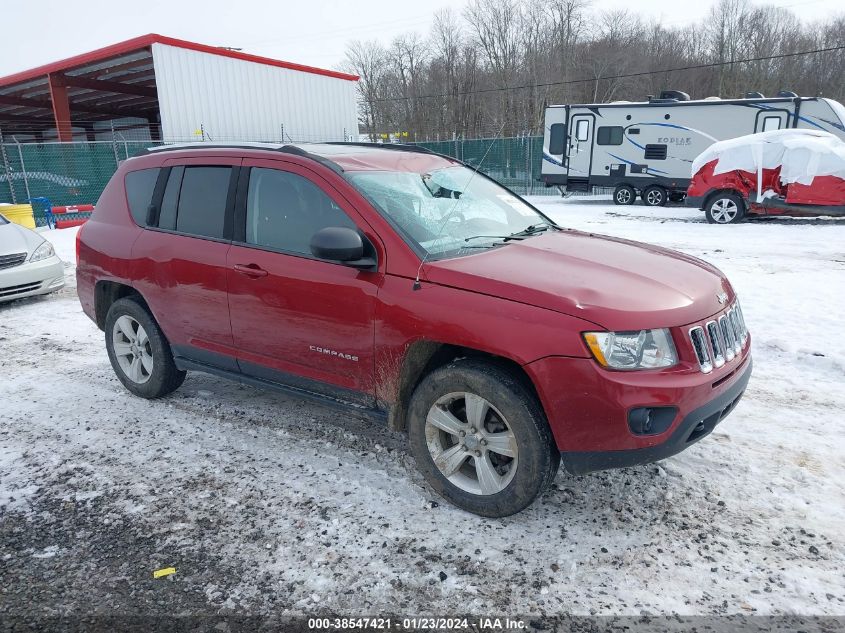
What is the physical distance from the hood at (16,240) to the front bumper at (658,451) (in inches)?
316

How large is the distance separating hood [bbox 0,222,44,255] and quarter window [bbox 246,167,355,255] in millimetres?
5871

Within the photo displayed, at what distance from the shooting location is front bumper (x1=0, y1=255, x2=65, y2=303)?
25.2ft

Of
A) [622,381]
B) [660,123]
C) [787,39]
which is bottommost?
[622,381]

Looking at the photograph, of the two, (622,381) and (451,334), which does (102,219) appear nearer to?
(451,334)

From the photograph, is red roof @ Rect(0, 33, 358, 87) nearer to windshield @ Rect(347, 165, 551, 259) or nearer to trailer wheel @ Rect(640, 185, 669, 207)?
trailer wheel @ Rect(640, 185, 669, 207)

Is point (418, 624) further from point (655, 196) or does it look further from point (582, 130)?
point (582, 130)

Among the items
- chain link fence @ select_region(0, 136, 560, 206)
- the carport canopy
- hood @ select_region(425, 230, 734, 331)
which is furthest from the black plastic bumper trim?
the carport canopy

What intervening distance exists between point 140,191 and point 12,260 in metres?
4.56

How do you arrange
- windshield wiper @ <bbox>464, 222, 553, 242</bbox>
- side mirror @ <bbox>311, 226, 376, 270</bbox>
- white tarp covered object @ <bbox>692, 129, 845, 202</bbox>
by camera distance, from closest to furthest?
side mirror @ <bbox>311, 226, 376, 270</bbox>
windshield wiper @ <bbox>464, 222, 553, 242</bbox>
white tarp covered object @ <bbox>692, 129, 845, 202</bbox>

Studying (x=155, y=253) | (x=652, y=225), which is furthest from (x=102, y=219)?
(x=652, y=225)

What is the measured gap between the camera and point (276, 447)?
12.8ft

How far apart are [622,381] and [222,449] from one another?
8.51ft

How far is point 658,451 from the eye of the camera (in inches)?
107

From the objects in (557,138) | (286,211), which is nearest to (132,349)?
(286,211)
